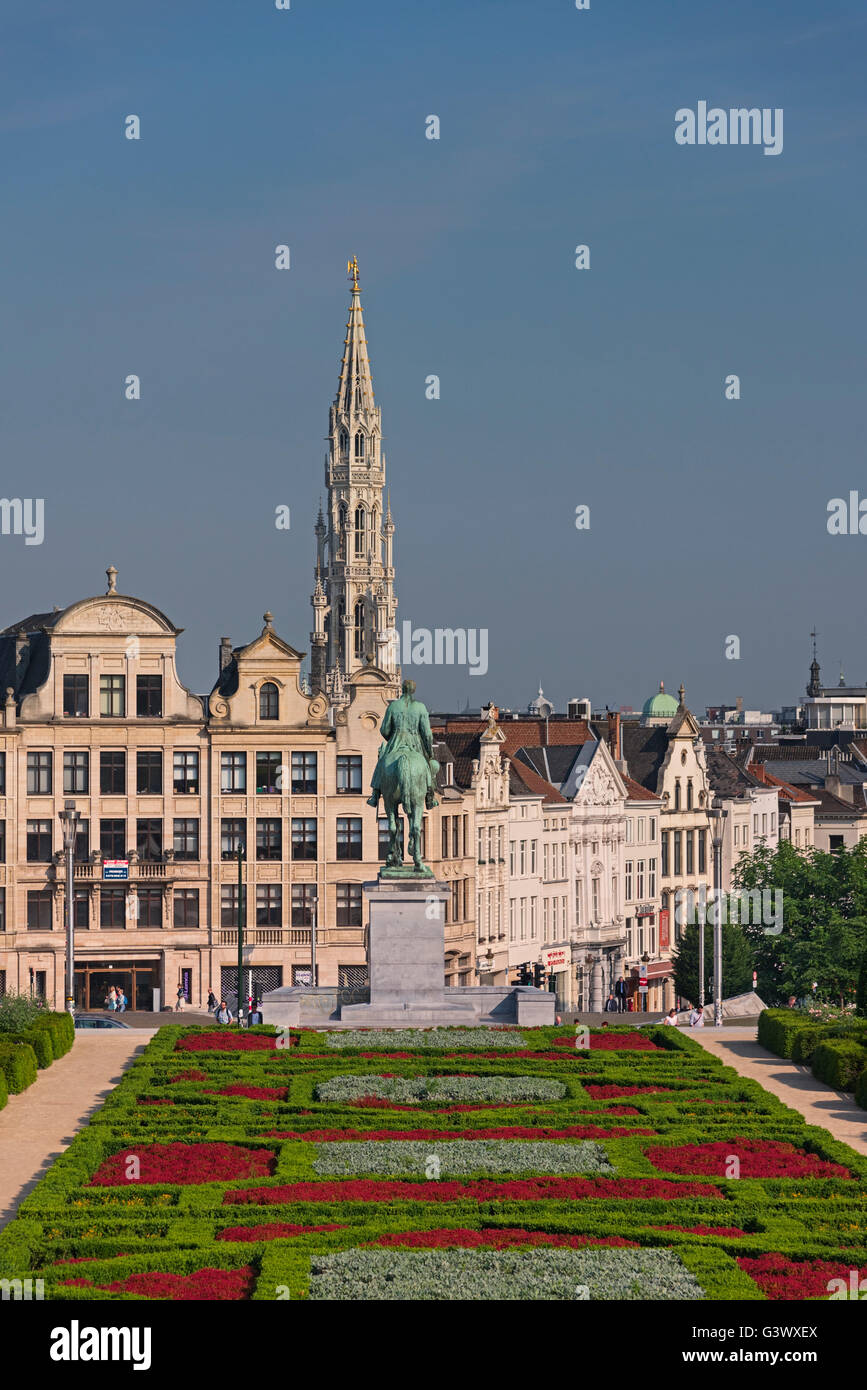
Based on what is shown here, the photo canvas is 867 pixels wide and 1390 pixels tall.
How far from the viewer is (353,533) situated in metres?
196

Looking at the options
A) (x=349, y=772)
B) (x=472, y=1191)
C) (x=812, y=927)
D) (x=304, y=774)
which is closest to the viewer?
(x=472, y=1191)

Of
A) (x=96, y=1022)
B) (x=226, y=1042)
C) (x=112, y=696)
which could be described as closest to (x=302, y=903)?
(x=112, y=696)

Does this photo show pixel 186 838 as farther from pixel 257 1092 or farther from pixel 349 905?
pixel 257 1092

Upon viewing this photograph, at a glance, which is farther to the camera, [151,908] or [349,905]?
[349,905]

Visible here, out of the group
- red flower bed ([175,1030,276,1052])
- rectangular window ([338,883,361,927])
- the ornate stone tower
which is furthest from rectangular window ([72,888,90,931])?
the ornate stone tower

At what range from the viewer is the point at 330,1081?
4416 centimetres

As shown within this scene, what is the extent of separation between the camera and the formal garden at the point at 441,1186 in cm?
2780

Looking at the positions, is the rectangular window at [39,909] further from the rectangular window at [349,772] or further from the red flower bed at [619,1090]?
the red flower bed at [619,1090]

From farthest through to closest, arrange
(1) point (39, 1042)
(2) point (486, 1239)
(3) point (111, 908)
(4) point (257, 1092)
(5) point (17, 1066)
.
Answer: (3) point (111, 908) → (1) point (39, 1042) → (5) point (17, 1066) → (4) point (257, 1092) → (2) point (486, 1239)

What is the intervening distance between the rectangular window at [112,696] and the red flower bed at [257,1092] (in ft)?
137

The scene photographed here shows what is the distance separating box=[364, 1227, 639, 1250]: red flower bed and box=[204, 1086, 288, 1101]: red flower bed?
13.7 m

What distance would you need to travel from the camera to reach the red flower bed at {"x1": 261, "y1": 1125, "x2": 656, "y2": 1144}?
3841cm

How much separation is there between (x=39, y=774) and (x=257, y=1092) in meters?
42.3
